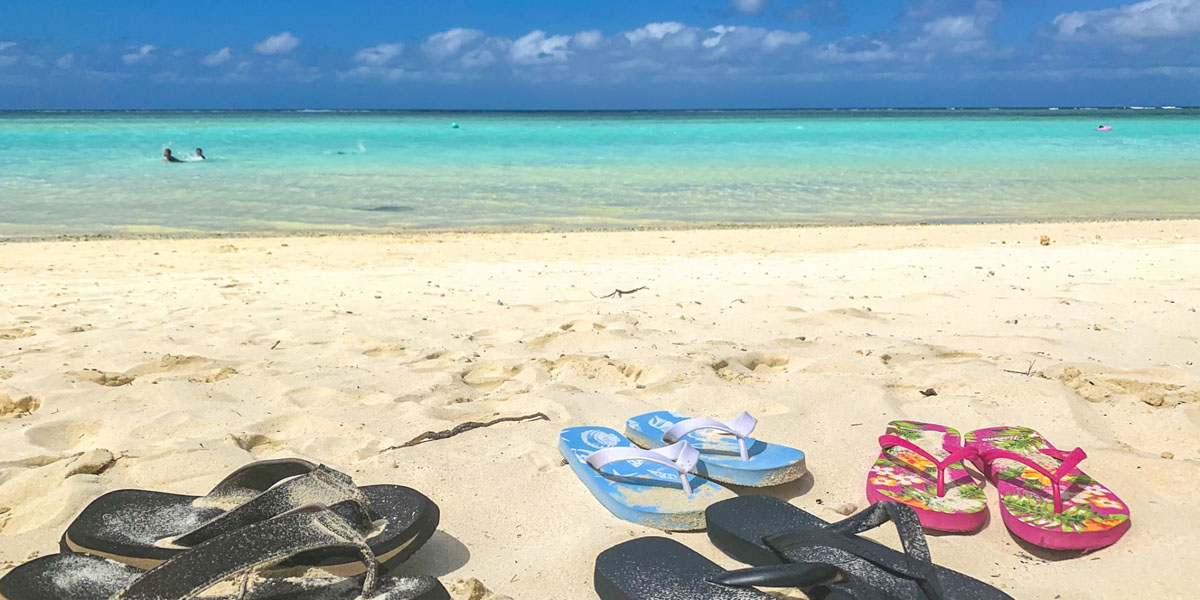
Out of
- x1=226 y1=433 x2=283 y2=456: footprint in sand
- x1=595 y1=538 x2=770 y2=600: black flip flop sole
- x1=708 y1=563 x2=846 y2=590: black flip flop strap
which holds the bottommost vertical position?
x1=226 y1=433 x2=283 y2=456: footprint in sand

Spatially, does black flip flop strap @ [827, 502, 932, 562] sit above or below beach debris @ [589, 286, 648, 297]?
above

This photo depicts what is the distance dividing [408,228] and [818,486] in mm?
8012

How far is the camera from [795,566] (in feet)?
5.00

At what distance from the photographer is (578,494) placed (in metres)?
2.20

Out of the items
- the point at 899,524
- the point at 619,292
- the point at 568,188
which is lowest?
the point at 568,188

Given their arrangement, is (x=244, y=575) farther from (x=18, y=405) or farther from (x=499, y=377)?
(x=18, y=405)

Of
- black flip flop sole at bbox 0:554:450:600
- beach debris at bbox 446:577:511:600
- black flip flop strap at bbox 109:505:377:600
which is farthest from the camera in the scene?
beach debris at bbox 446:577:511:600

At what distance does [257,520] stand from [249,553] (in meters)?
0.29

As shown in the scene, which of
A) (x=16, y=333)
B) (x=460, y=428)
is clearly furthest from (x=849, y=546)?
(x=16, y=333)

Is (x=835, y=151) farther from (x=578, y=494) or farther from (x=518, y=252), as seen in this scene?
(x=578, y=494)

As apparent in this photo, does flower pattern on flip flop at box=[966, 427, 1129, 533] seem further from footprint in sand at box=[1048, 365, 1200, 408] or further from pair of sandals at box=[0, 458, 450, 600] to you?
pair of sandals at box=[0, 458, 450, 600]

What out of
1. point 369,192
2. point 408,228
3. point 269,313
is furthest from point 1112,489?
point 369,192

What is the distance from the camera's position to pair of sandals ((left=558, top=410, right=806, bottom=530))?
2.04m

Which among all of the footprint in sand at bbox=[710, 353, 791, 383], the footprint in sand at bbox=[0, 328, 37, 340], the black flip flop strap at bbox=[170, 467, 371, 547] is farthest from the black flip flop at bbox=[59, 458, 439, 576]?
the footprint in sand at bbox=[0, 328, 37, 340]
